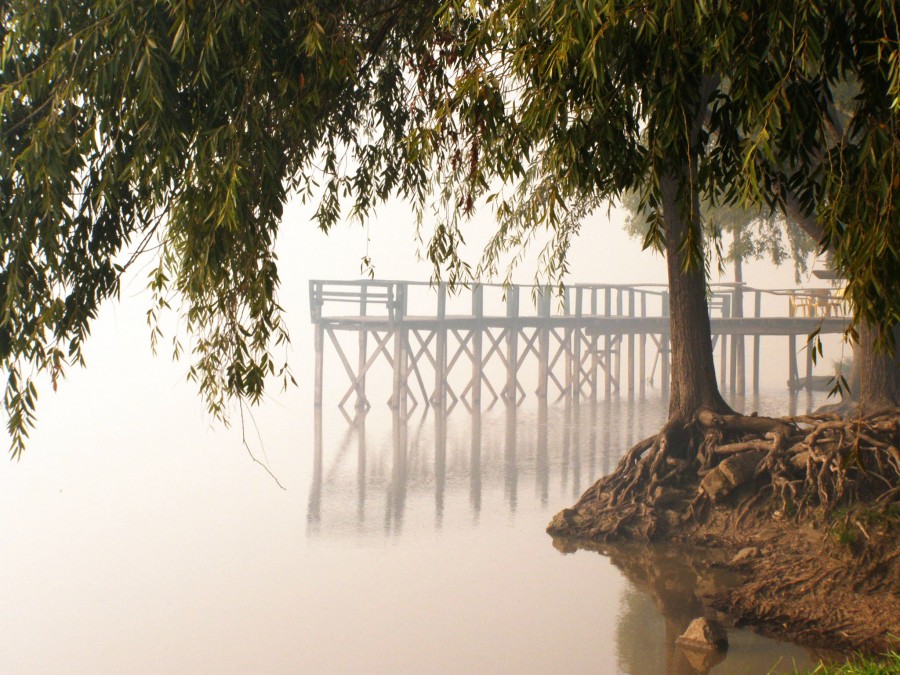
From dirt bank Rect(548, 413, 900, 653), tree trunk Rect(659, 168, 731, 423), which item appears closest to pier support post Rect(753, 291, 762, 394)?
tree trunk Rect(659, 168, 731, 423)

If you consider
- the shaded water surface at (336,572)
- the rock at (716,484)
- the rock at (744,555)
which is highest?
the rock at (716,484)

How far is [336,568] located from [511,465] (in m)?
4.83

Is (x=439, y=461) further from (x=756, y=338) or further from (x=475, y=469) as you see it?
(x=756, y=338)

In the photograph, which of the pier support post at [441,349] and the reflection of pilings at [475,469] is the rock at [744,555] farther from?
the pier support post at [441,349]

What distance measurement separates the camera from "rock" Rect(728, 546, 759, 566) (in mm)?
7059

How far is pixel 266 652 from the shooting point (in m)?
6.23

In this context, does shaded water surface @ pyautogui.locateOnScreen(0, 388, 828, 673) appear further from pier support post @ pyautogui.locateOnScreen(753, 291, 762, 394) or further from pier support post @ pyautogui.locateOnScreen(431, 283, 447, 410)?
pier support post @ pyautogui.locateOnScreen(753, 291, 762, 394)

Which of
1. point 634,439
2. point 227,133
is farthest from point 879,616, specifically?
point 634,439

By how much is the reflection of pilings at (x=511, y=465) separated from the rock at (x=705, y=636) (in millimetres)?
4310

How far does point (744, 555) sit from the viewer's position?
7102 millimetres

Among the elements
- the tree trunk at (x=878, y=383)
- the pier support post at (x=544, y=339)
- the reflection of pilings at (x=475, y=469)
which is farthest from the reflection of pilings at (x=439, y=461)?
the tree trunk at (x=878, y=383)

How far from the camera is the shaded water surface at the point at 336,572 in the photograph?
6109mm

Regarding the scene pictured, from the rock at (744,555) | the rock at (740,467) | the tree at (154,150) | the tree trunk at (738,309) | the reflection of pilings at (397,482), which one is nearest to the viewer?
the tree at (154,150)

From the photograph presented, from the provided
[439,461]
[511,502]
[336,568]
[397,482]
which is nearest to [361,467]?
[439,461]
